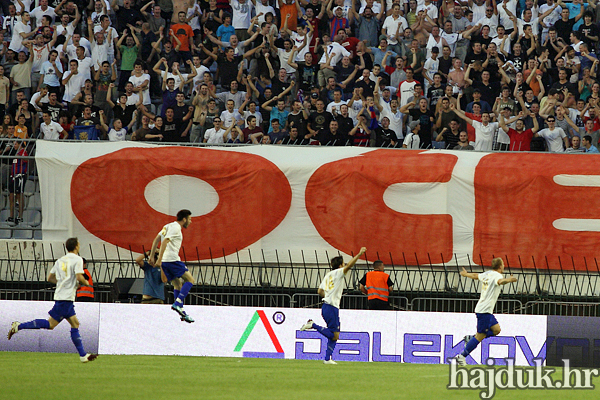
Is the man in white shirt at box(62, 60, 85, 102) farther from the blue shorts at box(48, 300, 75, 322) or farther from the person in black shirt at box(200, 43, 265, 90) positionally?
the blue shorts at box(48, 300, 75, 322)

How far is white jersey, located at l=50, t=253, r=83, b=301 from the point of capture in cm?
1237

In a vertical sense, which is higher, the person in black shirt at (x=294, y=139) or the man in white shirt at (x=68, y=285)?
the person in black shirt at (x=294, y=139)

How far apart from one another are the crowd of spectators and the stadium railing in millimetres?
2765

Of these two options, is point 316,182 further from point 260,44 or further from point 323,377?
point 323,377

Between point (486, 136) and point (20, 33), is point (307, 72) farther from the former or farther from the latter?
point (20, 33)

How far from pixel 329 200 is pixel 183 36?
6408 mm

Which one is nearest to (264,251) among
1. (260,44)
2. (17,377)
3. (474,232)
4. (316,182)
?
(316,182)

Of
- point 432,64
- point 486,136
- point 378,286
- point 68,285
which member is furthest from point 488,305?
point 432,64

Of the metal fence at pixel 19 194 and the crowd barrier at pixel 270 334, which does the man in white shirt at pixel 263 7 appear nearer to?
the metal fence at pixel 19 194

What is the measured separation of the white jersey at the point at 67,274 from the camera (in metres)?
12.4

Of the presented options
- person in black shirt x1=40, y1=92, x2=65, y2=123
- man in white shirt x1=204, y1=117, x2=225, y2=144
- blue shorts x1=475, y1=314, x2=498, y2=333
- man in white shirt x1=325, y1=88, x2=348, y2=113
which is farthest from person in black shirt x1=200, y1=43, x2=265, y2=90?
blue shorts x1=475, y1=314, x2=498, y2=333

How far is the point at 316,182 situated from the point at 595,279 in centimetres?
567

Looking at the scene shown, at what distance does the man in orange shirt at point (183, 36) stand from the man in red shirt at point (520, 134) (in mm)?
7685

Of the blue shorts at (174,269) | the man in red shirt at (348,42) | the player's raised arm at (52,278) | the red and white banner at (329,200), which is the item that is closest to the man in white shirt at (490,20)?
the man in red shirt at (348,42)
